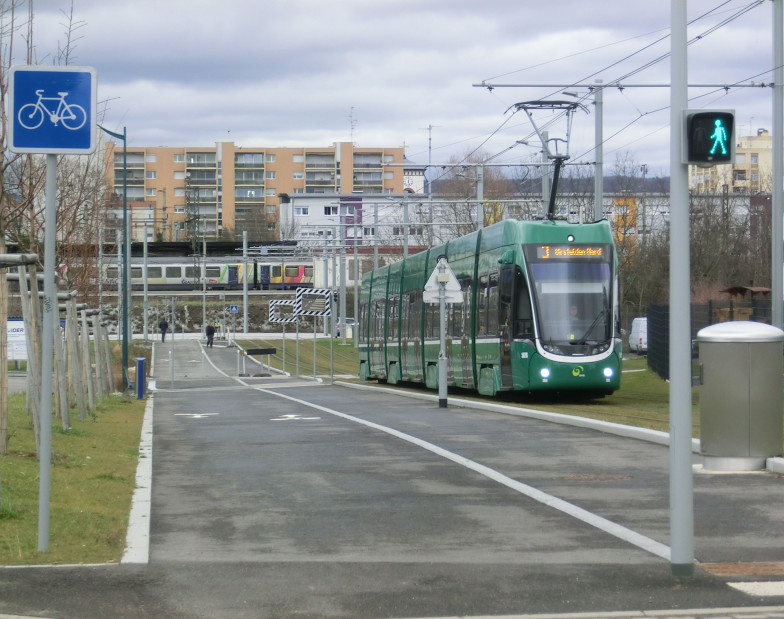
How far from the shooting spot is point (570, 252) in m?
24.4

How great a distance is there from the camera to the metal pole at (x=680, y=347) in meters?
7.15

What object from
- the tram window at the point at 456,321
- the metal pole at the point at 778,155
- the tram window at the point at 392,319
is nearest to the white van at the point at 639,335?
the tram window at the point at 392,319

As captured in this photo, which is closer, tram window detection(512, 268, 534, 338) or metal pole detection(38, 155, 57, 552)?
metal pole detection(38, 155, 57, 552)

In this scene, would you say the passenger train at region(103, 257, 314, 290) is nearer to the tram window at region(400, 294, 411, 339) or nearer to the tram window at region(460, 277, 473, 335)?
the tram window at region(400, 294, 411, 339)

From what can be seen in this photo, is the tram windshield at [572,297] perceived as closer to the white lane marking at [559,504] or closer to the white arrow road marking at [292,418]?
the white arrow road marking at [292,418]

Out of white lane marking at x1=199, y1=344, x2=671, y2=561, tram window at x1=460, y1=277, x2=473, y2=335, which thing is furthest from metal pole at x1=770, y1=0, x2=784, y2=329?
white lane marking at x1=199, y1=344, x2=671, y2=561

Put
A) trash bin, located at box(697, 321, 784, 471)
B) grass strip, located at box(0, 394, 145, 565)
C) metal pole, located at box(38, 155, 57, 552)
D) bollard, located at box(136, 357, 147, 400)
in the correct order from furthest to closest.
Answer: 1. bollard, located at box(136, 357, 147, 400)
2. trash bin, located at box(697, 321, 784, 471)
3. grass strip, located at box(0, 394, 145, 565)
4. metal pole, located at box(38, 155, 57, 552)

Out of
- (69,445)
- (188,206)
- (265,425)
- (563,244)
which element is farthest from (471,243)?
(188,206)

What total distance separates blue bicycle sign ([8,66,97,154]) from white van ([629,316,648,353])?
52.7m

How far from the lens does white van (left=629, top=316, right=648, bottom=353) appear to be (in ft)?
194

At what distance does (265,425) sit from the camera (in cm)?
1945

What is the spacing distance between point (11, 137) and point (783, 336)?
794 centimetres

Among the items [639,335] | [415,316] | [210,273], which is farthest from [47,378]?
[210,273]

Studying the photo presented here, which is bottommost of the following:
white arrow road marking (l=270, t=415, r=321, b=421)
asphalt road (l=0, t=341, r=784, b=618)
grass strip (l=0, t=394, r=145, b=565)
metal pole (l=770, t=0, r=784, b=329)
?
white arrow road marking (l=270, t=415, r=321, b=421)
